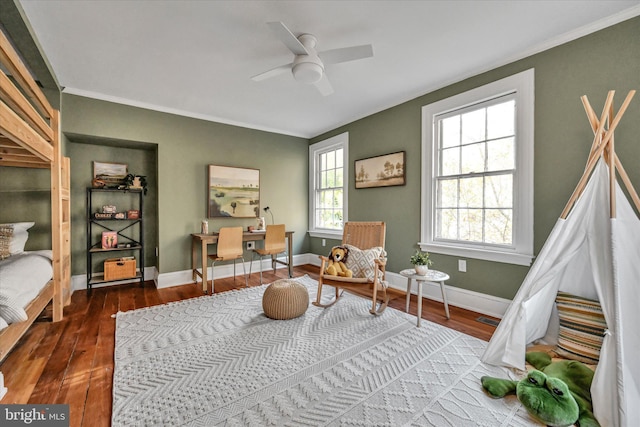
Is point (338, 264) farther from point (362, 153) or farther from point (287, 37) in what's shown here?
point (287, 37)

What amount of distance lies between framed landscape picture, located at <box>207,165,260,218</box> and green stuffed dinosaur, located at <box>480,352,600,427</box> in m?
3.80

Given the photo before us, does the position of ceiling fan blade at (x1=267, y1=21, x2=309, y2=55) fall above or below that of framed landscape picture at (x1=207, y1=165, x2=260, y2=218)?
above

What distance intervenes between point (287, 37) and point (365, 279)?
7.19 ft

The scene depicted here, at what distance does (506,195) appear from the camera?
106 inches

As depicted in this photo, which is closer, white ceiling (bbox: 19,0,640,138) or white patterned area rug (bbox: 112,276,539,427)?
white patterned area rug (bbox: 112,276,539,427)

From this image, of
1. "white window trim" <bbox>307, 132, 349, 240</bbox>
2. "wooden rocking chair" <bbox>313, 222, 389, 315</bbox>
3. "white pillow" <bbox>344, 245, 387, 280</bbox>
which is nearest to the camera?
"wooden rocking chair" <bbox>313, 222, 389, 315</bbox>

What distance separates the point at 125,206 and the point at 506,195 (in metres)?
4.87

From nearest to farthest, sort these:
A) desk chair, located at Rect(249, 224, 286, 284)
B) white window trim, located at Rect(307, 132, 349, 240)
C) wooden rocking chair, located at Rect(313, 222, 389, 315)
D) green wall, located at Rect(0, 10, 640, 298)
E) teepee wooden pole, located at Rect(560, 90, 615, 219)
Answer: teepee wooden pole, located at Rect(560, 90, 615, 219) → green wall, located at Rect(0, 10, 640, 298) → wooden rocking chair, located at Rect(313, 222, 389, 315) → desk chair, located at Rect(249, 224, 286, 284) → white window trim, located at Rect(307, 132, 349, 240)

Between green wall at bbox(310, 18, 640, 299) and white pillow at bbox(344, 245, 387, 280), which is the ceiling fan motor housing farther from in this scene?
white pillow at bbox(344, 245, 387, 280)

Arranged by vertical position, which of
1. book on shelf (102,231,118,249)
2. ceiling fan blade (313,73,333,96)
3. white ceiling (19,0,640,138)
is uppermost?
white ceiling (19,0,640,138)

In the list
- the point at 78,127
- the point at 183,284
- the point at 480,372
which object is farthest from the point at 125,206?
the point at 480,372

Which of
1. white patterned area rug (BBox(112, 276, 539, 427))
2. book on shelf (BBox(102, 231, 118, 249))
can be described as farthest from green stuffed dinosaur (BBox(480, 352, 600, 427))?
book on shelf (BBox(102, 231, 118, 249))

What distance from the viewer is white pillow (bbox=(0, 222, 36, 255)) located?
2631 millimetres

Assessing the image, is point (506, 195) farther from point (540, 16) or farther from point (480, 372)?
point (480, 372)
